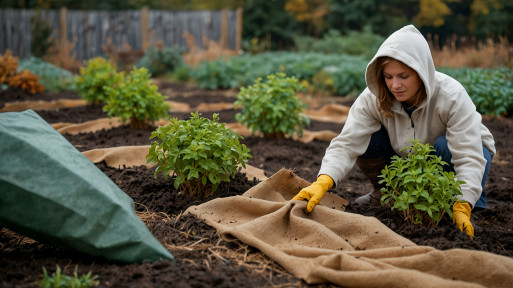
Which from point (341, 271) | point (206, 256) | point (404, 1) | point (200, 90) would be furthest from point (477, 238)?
point (404, 1)

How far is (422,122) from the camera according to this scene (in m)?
2.97

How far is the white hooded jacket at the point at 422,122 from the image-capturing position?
2707 millimetres

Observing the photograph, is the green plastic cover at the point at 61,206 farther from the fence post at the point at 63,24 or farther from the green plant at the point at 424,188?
the fence post at the point at 63,24

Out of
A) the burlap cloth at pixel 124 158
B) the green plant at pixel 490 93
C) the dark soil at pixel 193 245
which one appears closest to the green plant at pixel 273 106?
the dark soil at pixel 193 245

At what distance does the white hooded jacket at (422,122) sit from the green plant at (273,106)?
193 cm

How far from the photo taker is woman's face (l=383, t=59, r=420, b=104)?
276 centimetres

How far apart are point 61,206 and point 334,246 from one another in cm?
135

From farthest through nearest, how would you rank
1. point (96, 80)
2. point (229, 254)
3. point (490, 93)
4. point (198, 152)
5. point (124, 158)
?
point (490, 93) < point (96, 80) < point (124, 158) < point (198, 152) < point (229, 254)

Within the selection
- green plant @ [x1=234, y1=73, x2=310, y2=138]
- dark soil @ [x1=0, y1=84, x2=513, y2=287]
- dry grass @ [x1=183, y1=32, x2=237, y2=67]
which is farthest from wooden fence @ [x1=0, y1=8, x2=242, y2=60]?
dark soil @ [x1=0, y1=84, x2=513, y2=287]

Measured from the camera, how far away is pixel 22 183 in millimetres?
2076

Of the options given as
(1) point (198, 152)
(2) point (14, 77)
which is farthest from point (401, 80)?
(2) point (14, 77)

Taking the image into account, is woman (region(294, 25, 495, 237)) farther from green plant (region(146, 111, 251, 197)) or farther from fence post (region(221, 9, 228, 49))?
fence post (region(221, 9, 228, 49))

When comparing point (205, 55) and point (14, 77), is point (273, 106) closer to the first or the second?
point (14, 77)

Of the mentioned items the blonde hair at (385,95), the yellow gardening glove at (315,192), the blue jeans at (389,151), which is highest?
the blonde hair at (385,95)
